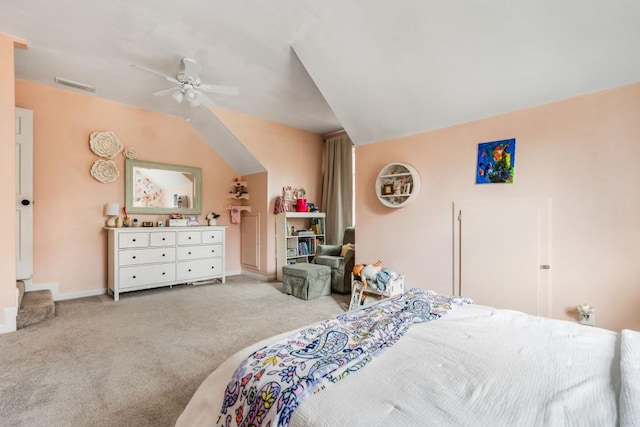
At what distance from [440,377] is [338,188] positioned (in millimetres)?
4727

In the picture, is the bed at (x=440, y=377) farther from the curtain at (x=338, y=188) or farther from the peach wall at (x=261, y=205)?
the curtain at (x=338, y=188)

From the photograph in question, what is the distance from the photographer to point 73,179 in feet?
13.0

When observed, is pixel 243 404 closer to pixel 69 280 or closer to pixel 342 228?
pixel 69 280

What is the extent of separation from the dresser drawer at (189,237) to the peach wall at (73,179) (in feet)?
2.30

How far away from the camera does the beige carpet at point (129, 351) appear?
165cm

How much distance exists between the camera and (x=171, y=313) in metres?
3.29

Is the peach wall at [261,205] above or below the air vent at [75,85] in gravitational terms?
below

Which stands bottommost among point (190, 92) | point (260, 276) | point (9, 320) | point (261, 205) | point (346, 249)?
point (260, 276)

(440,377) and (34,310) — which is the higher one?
(440,377)

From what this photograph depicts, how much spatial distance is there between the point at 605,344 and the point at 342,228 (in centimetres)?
448

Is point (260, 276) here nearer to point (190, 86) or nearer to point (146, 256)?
point (146, 256)

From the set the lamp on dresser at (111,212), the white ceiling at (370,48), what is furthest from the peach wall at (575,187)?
the lamp on dresser at (111,212)

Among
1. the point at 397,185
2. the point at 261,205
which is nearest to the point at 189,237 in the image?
the point at 261,205

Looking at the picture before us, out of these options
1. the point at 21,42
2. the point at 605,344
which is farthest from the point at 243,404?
the point at 21,42
